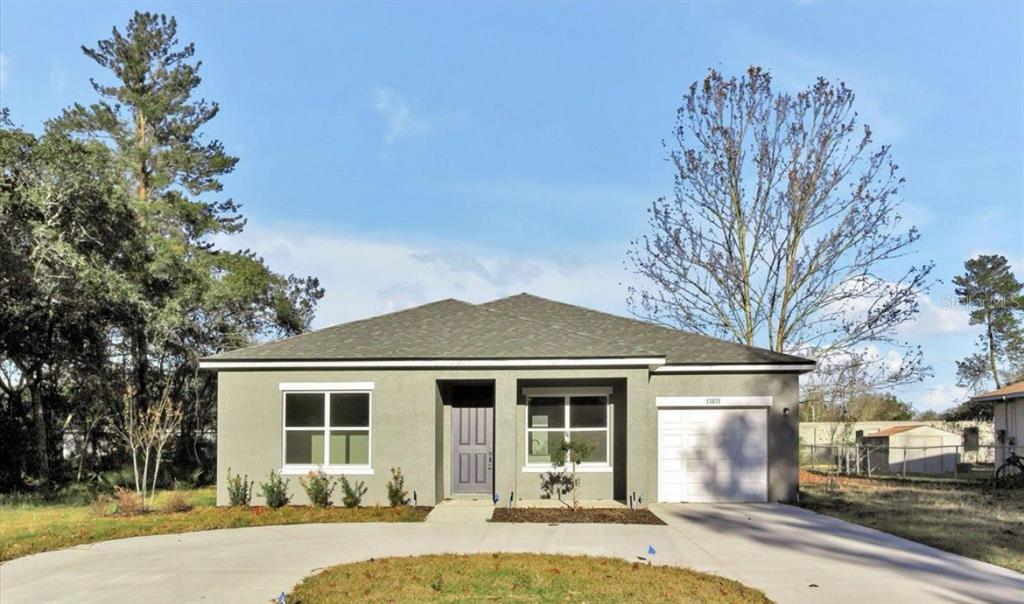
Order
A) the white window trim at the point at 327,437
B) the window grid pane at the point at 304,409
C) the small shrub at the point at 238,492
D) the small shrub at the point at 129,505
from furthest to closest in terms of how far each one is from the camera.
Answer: the window grid pane at the point at 304,409
the white window trim at the point at 327,437
the small shrub at the point at 238,492
the small shrub at the point at 129,505

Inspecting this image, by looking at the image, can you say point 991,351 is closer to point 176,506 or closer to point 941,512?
point 941,512

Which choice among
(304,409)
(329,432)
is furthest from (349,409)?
(304,409)

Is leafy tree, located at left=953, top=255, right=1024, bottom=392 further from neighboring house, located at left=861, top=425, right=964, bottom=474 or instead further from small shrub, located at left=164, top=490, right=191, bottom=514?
small shrub, located at left=164, top=490, right=191, bottom=514

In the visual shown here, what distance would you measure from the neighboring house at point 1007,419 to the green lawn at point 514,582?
20.8 m

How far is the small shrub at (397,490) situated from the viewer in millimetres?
14945

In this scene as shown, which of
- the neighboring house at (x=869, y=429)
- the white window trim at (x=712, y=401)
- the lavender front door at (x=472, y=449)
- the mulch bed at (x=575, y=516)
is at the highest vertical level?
the white window trim at (x=712, y=401)

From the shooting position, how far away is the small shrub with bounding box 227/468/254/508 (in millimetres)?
15227

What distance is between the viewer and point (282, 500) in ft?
49.6

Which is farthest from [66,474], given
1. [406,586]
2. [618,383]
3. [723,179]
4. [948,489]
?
[948,489]

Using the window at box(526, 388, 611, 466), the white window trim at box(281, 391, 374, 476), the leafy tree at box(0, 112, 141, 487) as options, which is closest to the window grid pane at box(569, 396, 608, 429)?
the window at box(526, 388, 611, 466)

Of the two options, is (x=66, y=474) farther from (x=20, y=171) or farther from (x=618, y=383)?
(x=618, y=383)

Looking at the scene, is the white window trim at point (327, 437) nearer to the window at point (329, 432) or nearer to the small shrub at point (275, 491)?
the window at point (329, 432)

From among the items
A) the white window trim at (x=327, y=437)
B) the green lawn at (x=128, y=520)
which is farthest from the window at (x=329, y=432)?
the green lawn at (x=128, y=520)

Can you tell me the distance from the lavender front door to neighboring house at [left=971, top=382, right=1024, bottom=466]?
58.2 ft
